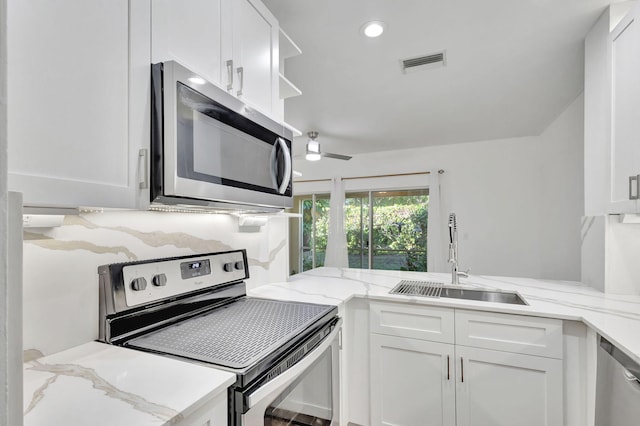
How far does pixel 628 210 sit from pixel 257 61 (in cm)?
190

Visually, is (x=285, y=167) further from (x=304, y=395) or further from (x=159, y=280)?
(x=304, y=395)

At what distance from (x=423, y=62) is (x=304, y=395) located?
2.18 metres

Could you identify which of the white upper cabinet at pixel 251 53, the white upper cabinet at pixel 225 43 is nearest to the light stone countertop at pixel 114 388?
the white upper cabinet at pixel 225 43

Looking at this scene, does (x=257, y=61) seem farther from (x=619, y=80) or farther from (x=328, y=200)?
(x=328, y=200)

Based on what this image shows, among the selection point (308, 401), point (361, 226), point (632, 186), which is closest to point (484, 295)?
point (632, 186)

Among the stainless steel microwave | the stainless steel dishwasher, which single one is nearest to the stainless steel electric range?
the stainless steel microwave

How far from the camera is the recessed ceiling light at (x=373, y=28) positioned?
5.80 feet

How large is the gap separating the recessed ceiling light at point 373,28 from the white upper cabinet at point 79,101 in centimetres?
128

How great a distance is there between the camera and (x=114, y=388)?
74 cm

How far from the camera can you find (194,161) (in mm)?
934

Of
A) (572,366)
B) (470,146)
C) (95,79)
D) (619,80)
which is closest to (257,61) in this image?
(95,79)

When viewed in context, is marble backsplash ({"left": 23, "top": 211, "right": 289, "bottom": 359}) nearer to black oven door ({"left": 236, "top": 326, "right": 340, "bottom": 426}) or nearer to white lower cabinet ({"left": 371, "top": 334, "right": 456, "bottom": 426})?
black oven door ({"left": 236, "top": 326, "right": 340, "bottom": 426})

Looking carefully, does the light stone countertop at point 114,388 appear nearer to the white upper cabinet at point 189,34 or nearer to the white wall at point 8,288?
the white wall at point 8,288

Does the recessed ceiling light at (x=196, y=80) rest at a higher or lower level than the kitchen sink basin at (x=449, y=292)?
higher
